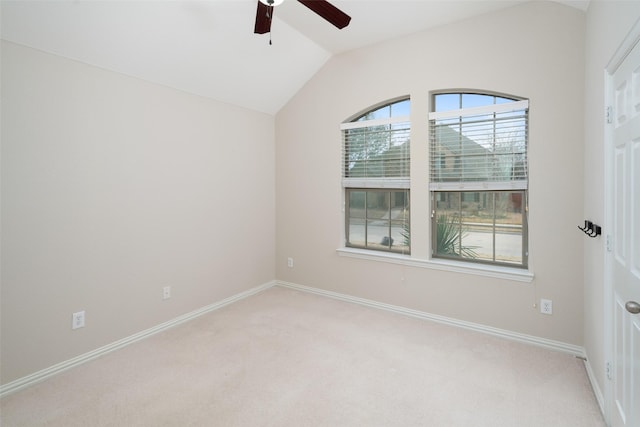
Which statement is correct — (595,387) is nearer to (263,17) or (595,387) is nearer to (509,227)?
(509,227)

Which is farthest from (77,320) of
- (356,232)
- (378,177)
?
(378,177)

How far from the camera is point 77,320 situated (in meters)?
2.50

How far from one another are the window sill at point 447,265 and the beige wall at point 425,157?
58 millimetres

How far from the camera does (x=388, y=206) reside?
12.1ft

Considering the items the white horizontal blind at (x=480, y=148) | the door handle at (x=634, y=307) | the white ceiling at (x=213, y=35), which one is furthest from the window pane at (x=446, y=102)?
the door handle at (x=634, y=307)

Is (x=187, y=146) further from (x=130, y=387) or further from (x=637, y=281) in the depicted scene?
(x=637, y=281)

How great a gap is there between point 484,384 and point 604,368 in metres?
0.67

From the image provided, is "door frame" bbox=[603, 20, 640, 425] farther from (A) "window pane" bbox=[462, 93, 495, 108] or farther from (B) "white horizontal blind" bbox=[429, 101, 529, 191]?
(A) "window pane" bbox=[462, 93, 495, 108]

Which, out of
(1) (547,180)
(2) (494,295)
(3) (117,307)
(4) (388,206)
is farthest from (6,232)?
(1) (547,180)

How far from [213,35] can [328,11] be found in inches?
49.4

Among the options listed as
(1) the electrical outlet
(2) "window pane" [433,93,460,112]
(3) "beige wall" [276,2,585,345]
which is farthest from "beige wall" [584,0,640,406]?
(1) the electrical outlet

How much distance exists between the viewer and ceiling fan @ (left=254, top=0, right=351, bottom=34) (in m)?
1.98

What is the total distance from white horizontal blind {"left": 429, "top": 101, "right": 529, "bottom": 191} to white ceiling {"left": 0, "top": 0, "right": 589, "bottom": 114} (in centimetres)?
85

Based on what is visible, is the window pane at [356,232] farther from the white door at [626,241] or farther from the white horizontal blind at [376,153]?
the white door at [626,241]
